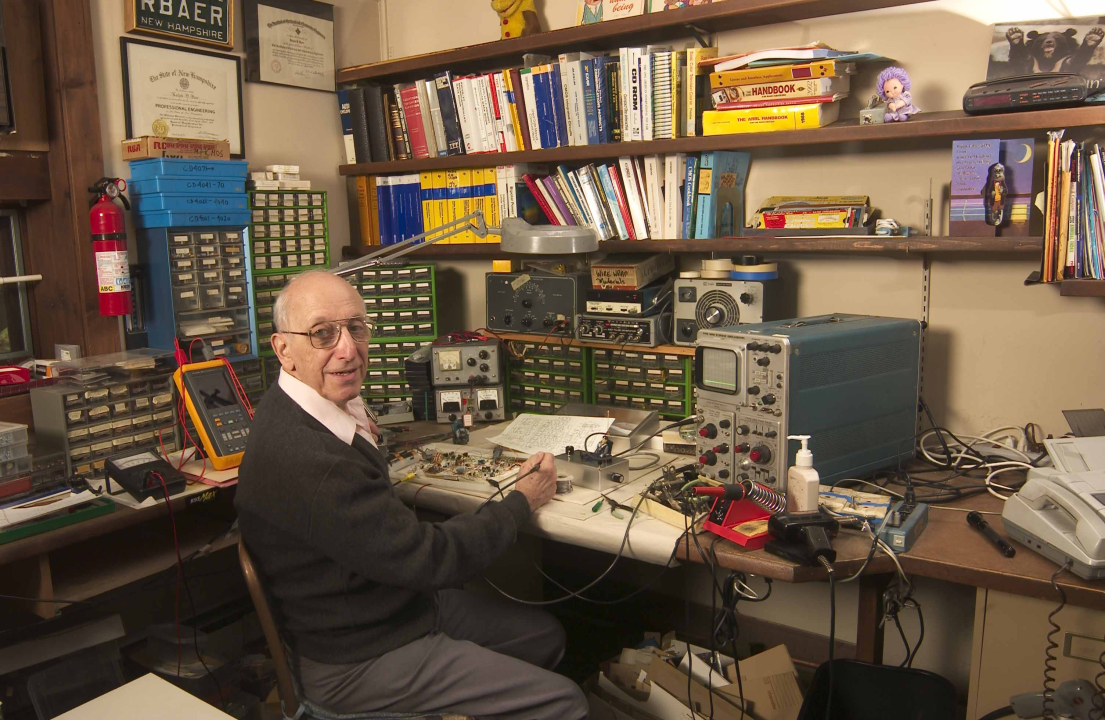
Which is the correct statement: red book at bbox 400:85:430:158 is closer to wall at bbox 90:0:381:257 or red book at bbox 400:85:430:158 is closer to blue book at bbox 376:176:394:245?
blue book at bbox 376:176:394:245

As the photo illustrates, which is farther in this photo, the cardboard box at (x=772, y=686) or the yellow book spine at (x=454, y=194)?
the yellow book spine at (x=454, y=194)

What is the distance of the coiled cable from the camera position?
4.77 feet

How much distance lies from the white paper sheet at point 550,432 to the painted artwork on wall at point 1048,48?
134 cm

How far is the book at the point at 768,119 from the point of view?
7.30 ft

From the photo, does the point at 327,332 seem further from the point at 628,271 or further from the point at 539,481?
the point at 628,271

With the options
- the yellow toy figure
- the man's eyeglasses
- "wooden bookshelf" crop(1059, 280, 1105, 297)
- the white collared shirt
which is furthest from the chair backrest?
the yellow toy figure

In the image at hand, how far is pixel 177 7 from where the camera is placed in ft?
8.79

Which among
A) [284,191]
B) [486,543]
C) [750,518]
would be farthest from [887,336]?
[284,191]

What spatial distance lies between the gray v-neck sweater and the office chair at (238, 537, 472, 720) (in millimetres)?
41

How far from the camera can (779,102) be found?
2271 millimetres

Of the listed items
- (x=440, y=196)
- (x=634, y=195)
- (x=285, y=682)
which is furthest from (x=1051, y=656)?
(x=440, y=196)

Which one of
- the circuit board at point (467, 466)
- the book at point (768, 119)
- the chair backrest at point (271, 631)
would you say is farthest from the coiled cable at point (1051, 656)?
the chair backrest at point (271, 631)

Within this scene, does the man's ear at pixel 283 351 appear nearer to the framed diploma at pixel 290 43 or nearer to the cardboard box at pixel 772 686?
the cardboard box at pixel 772 686

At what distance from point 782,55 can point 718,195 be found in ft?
1.42
